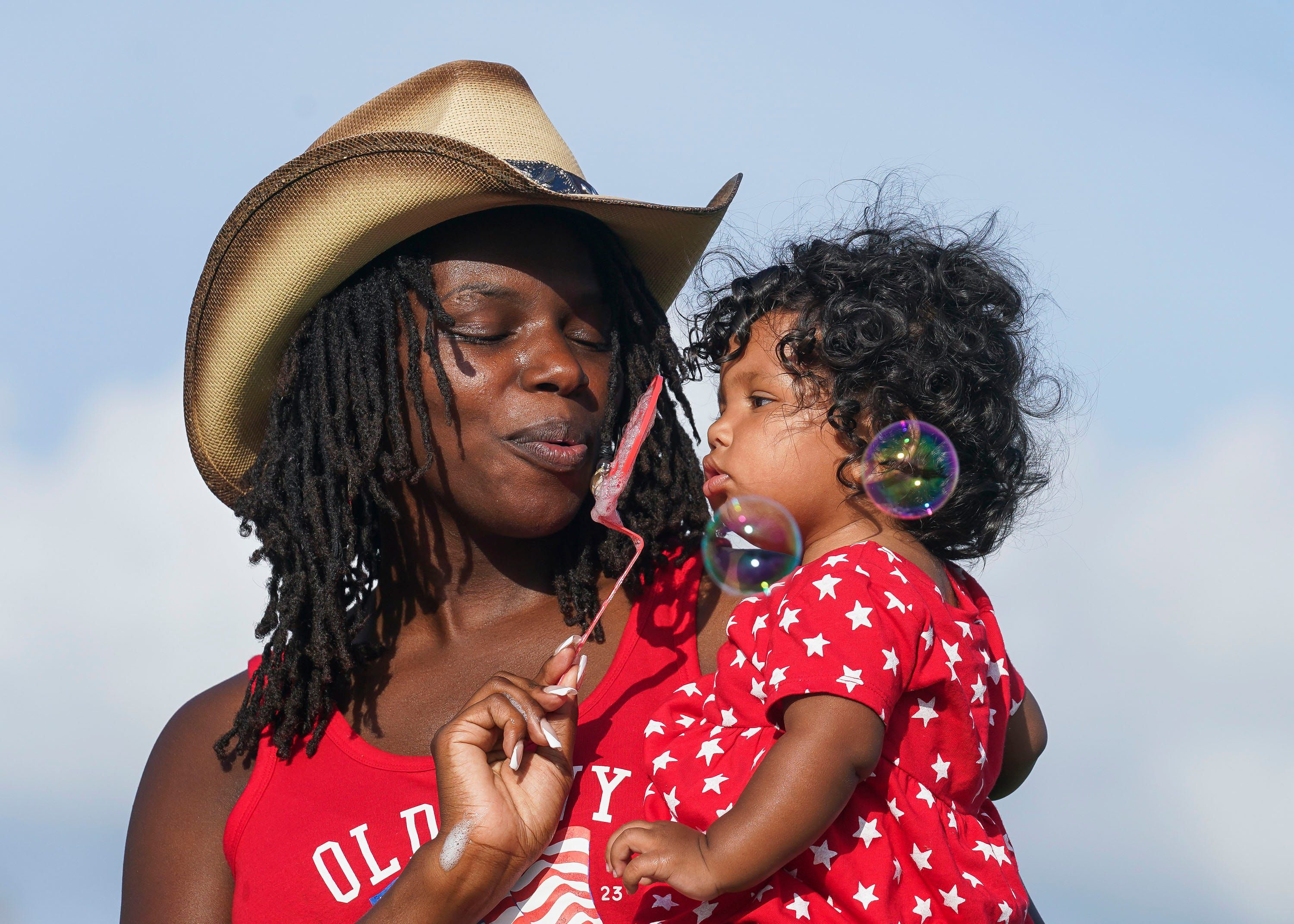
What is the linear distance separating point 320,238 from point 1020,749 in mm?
2006

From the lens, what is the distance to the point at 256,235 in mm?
3018

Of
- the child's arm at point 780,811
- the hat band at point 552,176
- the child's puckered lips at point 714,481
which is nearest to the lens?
the child's arm at point 780,811

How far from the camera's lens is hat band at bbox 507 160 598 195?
2926 mm

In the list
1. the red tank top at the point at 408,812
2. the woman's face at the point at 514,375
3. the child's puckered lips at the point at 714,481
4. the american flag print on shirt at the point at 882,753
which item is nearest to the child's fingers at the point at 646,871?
the american flag print on shirt at the point at 882,753

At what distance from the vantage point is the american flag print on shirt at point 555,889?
92.6 inches

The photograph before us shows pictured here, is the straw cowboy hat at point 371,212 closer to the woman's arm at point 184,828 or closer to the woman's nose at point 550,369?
the woman's nose at point 550,369

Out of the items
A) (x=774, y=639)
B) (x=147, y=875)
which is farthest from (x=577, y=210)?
A: (x=147, y=875)

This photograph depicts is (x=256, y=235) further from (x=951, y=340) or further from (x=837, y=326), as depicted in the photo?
(x=951, y=340)

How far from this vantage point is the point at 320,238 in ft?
9.70

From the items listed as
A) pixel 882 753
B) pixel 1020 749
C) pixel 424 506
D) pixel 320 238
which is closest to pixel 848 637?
pixel 882 753

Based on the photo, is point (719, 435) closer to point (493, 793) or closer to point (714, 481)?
point (714, 481)

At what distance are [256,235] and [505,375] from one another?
77 cm

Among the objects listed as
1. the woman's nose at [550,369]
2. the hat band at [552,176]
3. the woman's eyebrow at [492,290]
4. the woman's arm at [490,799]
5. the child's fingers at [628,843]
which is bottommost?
the child's fingers at [628,843]

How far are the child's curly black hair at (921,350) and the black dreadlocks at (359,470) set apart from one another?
1.28ft
